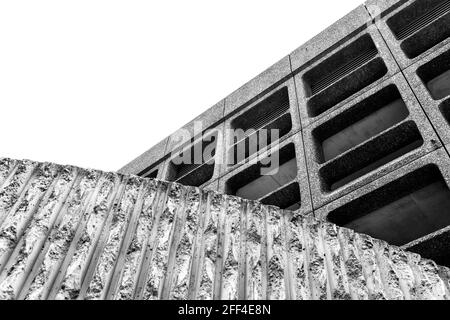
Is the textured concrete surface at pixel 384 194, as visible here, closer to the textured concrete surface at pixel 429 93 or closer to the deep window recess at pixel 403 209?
the deep window recess at pixel 403 209

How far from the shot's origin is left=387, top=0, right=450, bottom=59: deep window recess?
1086cm

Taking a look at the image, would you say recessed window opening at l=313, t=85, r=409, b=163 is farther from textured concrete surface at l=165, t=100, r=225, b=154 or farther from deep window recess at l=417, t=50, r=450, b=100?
textured concrete surface at l=165, t=100, r=225, b=154

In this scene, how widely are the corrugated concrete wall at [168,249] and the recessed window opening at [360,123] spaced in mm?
6303

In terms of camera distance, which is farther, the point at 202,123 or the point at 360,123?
the point at 202,123

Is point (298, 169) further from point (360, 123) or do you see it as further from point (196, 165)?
point (196, 165)

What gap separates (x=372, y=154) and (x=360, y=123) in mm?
1567

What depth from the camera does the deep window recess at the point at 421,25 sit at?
10859 millimetres

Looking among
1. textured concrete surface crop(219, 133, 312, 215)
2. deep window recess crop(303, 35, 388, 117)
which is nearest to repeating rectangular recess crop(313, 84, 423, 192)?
textured concrete surface crop(219, 133, 312, 215)

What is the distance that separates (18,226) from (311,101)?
29.7ft

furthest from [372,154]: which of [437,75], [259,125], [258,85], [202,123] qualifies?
[202,123]

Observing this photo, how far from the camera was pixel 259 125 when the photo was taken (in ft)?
44.0

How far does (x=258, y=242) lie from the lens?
142 inches

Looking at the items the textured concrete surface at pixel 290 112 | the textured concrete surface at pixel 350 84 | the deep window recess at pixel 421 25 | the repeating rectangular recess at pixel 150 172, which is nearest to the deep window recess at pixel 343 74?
the textured concrete surface at pixel 350 84
